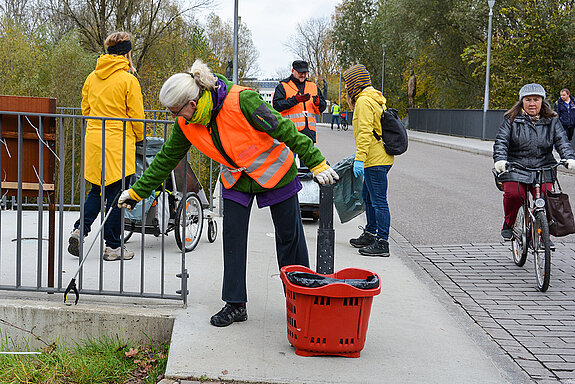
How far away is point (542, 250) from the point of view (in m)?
6.23

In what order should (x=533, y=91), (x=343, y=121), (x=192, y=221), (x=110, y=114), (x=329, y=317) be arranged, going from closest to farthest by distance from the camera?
(x=329, y=317) → (x=110, y=114) → (x=533, y=91) → (x=192, y=221) → (x=343, y=121)

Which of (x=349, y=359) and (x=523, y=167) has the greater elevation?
(x=523, y=167)

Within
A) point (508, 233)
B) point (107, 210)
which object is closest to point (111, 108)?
point (107, 210)

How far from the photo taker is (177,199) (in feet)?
22.8

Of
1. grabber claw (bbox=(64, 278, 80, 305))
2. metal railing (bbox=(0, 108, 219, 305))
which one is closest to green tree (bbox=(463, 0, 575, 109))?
metal railing (bbox=(0, 108, 219, 305))

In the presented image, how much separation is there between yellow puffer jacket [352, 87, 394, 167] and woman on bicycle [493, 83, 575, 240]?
1.20 metres

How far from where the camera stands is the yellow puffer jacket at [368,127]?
7.19 m

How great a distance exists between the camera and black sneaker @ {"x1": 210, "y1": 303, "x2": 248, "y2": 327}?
4660mm

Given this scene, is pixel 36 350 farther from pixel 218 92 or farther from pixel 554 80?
pixel 554 80

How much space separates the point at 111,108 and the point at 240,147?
240 centimetres

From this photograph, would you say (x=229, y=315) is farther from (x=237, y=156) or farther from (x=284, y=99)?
(x=284, y=99)

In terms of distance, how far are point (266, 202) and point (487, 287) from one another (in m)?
2.76

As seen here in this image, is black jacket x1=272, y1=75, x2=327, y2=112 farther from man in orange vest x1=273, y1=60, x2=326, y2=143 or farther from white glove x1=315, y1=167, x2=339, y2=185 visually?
white glove x1=315, y1=167, x2=339, y2=185

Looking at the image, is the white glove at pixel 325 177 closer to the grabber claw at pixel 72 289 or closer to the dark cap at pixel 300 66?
the grabber claw at pixel 72 289
